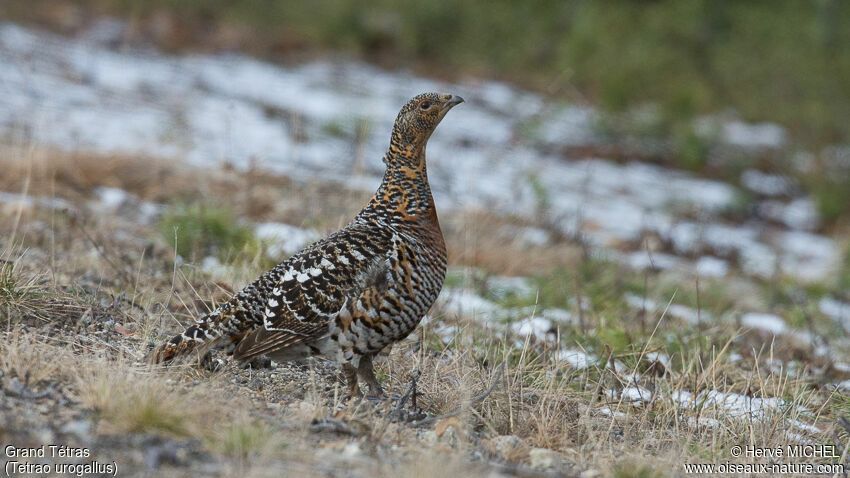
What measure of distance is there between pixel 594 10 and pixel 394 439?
1674 cm

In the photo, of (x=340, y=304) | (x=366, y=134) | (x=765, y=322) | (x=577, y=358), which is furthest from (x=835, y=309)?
(x=340, y=304)

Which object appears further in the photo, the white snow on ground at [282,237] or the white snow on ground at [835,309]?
the white snow on ground at [835,309]

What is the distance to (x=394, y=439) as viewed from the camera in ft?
11.1

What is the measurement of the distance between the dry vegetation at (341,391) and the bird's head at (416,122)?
3.81 feet

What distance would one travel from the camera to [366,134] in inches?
359

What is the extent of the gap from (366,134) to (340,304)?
5.55 meters

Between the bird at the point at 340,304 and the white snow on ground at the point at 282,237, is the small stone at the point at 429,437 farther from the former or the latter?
the white snow on ground at the point at 282,237

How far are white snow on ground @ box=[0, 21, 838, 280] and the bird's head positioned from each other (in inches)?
170

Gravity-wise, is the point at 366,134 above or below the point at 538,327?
above

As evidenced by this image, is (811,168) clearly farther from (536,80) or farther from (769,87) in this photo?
(536,80)

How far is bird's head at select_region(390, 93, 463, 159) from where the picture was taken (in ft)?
14.4

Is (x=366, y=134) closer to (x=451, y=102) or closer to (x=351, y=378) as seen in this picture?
(x=451, y=102)

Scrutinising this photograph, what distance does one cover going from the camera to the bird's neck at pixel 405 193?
4.16 m

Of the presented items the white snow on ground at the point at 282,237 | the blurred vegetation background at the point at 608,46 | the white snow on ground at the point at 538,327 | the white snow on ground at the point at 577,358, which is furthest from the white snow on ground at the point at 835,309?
the blurred vegetation background at the point at 608,46
